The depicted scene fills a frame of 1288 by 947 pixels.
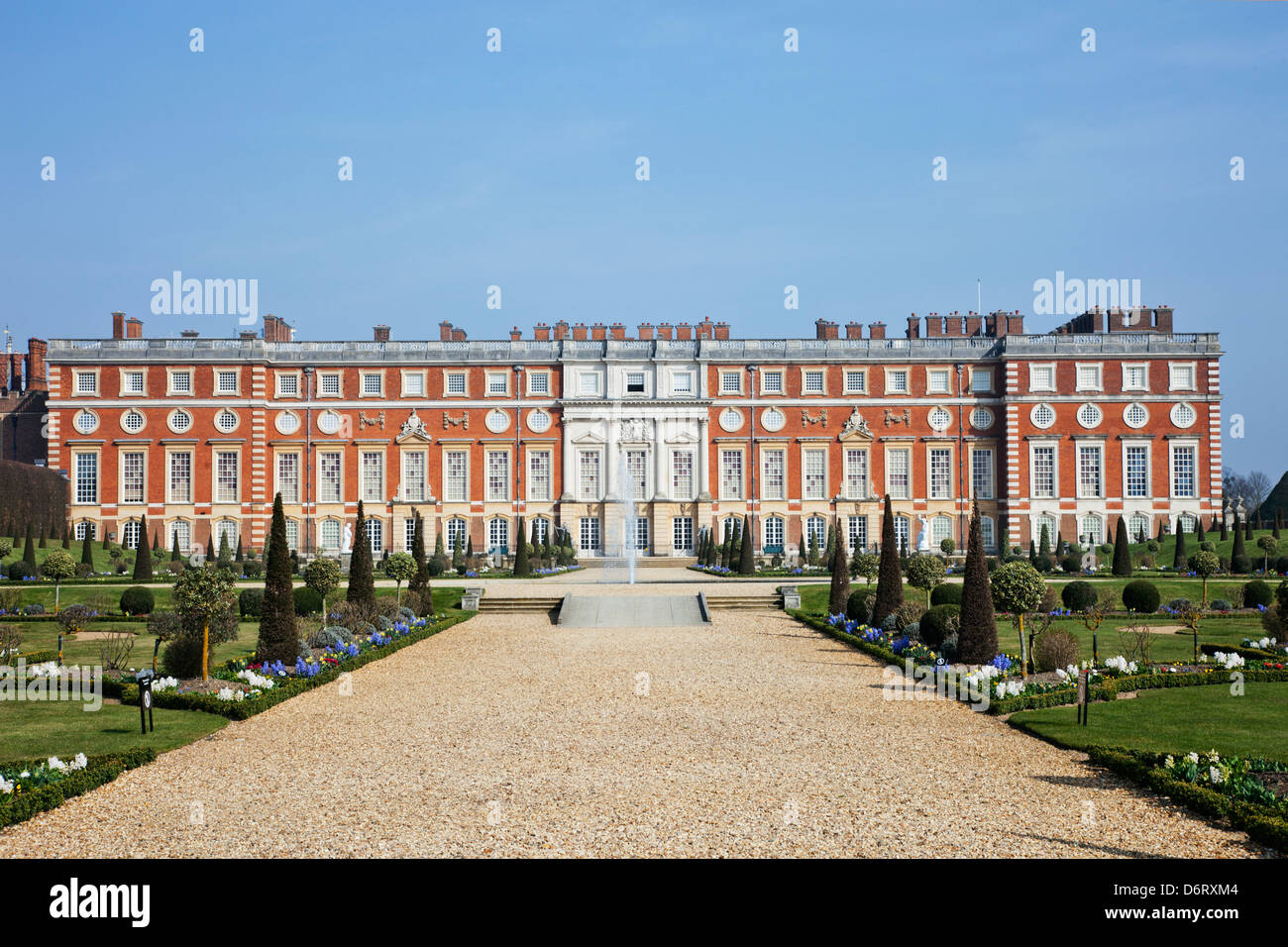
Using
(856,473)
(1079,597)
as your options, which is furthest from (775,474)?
(1079,597)

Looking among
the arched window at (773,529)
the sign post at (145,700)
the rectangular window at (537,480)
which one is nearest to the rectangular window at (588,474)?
the rectangular window at (537,480)

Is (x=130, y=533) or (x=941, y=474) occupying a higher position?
(x=941, y=474)

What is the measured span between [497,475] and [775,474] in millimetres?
11702

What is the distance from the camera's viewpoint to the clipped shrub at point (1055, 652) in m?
13.6

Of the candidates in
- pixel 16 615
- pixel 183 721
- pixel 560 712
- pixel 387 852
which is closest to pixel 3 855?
pixel 387 852

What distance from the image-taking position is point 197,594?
42.4ft

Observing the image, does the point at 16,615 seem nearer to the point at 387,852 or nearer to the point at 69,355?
the point at 387,852

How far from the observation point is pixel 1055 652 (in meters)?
13.7

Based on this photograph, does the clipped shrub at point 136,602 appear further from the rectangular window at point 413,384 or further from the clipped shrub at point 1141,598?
the rectangular window at point 413,384

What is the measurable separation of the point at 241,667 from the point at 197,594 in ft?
4.91

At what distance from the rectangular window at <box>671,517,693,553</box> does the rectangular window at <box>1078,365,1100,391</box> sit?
55.8ft

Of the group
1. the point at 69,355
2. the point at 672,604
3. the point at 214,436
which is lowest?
the point at 672,604

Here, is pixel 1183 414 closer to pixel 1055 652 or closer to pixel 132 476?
pixel 1055 652

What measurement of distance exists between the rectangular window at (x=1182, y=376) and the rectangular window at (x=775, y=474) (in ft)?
53.0
